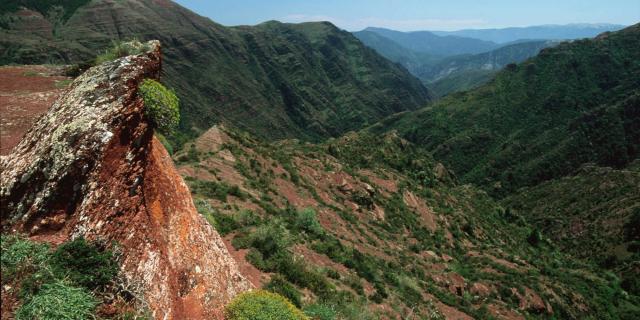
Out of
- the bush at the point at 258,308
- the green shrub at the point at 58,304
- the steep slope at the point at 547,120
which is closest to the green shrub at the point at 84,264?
the green shrub at the point at 58,304

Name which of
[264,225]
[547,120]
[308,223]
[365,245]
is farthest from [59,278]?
[547,120]

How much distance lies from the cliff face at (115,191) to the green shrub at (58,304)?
3.50 ft

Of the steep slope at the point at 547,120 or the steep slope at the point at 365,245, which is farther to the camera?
the steep slope at the point at 547,120

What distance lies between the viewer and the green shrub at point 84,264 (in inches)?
270

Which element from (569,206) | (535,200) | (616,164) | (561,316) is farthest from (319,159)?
(616,164)

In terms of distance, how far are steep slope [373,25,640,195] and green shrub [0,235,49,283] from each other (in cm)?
12749

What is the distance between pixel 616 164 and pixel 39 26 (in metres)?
219

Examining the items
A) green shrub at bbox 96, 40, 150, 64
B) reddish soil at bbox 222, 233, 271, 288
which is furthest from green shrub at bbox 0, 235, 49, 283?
reddish soil at bbox 222, 233, 271, 288

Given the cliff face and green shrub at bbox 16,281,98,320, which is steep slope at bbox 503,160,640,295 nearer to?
the cliff face

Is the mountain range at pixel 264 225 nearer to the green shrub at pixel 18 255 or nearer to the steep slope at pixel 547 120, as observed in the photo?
the green shrub at pixel 18 255

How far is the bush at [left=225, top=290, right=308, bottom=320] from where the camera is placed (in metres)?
→ 9.48

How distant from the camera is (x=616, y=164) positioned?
11825cm

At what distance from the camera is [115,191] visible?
8.07 metres

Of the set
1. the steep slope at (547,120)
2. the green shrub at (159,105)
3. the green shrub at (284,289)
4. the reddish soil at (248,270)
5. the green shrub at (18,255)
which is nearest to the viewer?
the green shrub at (18,255)
